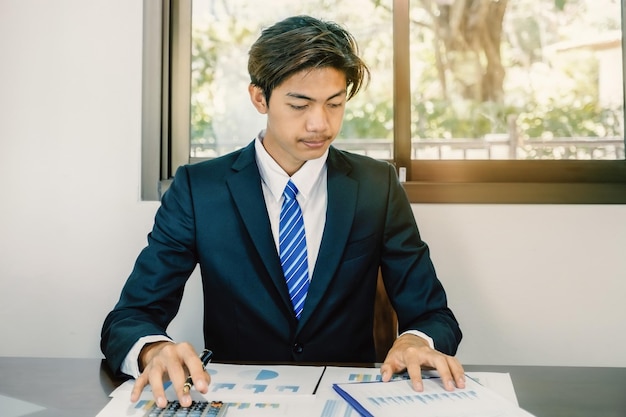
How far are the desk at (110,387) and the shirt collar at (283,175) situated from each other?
55 centimetres

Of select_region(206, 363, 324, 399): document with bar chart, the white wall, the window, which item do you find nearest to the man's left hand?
select_region(206, 363, 324, 399): document with bar chart

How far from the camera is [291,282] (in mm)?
1395

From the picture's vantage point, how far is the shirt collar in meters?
1.46

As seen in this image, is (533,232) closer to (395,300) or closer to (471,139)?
(471,139)

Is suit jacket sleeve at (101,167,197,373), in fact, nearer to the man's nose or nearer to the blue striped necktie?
the blue striped necktie

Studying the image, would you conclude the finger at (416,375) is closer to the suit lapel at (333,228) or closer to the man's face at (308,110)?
the suit lapel at (333,228)

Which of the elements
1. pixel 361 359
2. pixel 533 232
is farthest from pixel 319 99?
pixel 533 232

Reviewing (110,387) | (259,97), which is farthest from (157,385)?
(259,97)

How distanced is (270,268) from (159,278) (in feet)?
0.78

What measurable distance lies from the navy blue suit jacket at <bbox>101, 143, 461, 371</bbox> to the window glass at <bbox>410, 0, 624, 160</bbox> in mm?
661

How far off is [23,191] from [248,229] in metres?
0.99

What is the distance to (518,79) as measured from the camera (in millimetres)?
2041

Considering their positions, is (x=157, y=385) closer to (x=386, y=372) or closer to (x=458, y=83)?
(x=386, y=372)

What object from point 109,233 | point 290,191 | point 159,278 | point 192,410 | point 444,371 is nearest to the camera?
point 192,410
